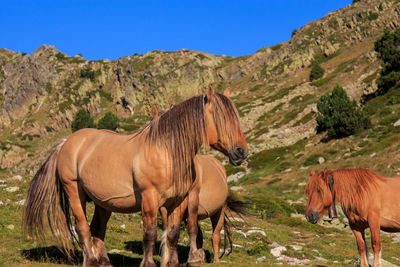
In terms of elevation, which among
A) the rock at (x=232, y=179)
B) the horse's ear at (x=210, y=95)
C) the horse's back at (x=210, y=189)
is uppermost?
the horse's ear at (x=210, y=95)

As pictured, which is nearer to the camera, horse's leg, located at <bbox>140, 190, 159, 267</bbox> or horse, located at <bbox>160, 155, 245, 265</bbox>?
horse's leg, located at <bbox>140, 190, 159, 267</bbox>

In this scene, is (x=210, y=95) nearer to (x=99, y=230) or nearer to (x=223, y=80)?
(x=99, y=230)

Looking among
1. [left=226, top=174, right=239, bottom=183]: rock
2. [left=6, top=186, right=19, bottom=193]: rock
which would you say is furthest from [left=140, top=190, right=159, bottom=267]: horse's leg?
[left=226, top=174, right=239, bottom=183]: rock

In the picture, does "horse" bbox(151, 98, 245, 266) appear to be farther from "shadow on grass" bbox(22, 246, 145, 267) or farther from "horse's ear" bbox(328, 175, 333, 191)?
"horse's ear" bbox(328, 175, 333, 191)

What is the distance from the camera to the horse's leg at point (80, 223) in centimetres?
684

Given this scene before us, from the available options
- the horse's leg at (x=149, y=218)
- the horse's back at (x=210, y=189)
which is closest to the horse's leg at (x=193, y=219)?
the horse's back at (x=210, y=189)

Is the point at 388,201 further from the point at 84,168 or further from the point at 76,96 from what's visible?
the point at 76,96

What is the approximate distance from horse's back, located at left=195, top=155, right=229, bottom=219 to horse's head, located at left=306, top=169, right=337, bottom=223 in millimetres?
2252

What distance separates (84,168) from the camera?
6.67 m

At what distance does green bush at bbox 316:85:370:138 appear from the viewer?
48156 mm

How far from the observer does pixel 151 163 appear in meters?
5.73

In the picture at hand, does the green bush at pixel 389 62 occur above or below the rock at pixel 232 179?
above

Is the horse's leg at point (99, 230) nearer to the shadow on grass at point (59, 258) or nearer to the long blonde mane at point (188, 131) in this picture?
the shadow on grass at point (59, 258)

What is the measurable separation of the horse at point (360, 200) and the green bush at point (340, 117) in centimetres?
4171
